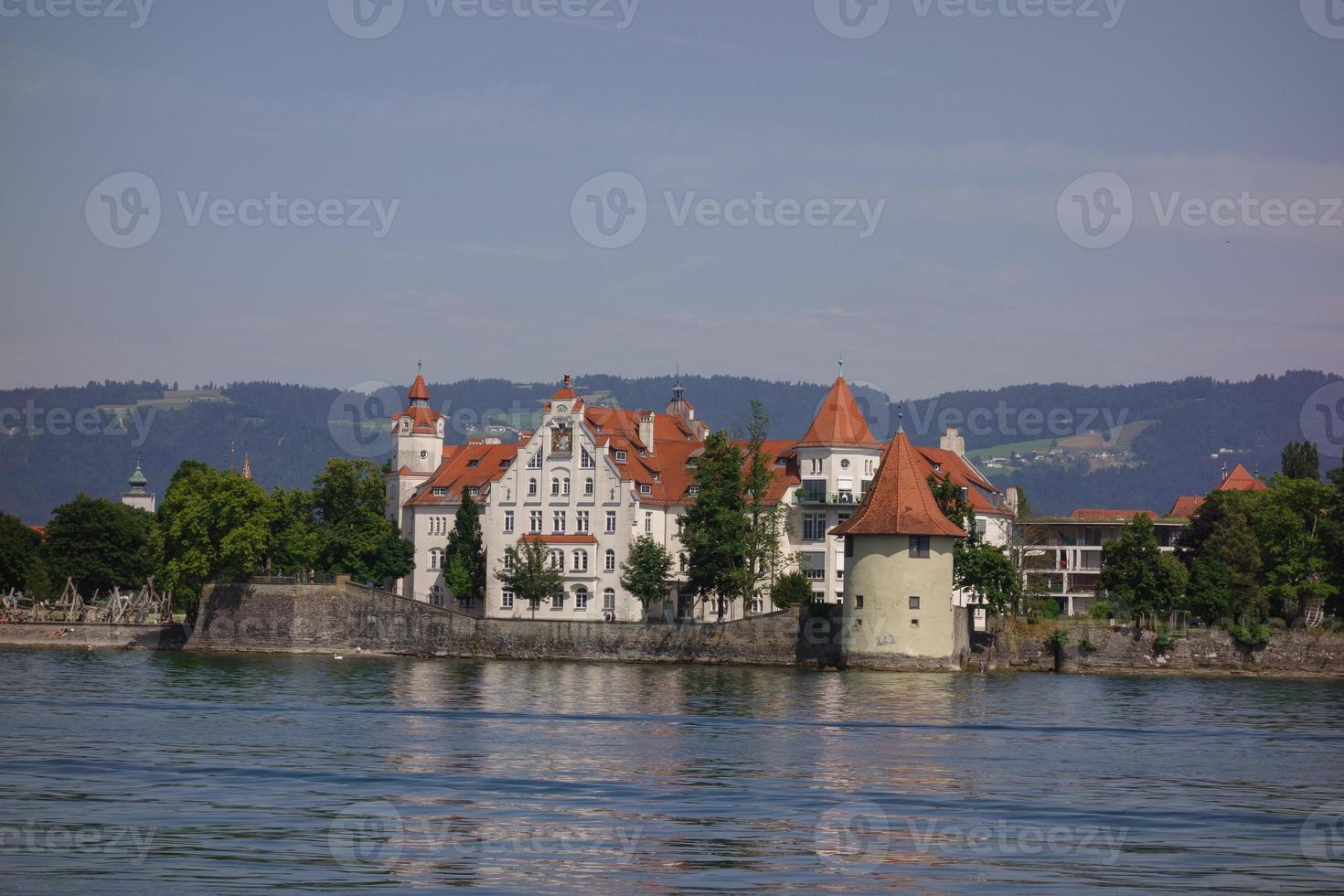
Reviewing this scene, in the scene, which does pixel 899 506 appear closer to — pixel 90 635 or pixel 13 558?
pixel 90 635

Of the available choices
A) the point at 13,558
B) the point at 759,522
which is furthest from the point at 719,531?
the point at 13,558

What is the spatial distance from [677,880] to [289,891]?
5.69 m

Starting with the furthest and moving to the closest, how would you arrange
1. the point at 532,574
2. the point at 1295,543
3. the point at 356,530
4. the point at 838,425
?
the point at 356,530, the point at 838,425, the point at 532,574, the point at 1295,543

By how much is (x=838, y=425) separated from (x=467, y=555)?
19743mm

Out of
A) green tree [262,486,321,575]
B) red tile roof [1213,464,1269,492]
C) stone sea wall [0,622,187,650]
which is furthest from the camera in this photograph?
red tile roof [1213,464,1269,492]

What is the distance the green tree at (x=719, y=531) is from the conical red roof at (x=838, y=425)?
28.2ft

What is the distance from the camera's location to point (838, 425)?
87688 millimetres

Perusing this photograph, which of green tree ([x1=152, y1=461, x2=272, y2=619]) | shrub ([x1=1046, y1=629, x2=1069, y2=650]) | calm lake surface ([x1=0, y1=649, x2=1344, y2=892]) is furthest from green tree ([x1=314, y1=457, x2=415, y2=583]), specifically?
shrub ([x1=1046, y1=629, x2=1069, y2=650])

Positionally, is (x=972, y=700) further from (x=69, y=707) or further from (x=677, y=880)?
(x=677, y=880)

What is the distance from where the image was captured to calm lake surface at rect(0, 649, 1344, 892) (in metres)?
27.5

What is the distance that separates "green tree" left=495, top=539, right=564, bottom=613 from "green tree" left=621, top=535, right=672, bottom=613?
135 inches

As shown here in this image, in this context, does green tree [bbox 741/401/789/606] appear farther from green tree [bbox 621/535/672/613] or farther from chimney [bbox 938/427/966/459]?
chimney [bbox 938/427/966/459]

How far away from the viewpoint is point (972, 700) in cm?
5800

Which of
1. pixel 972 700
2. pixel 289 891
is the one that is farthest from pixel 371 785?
pixel 972 700
